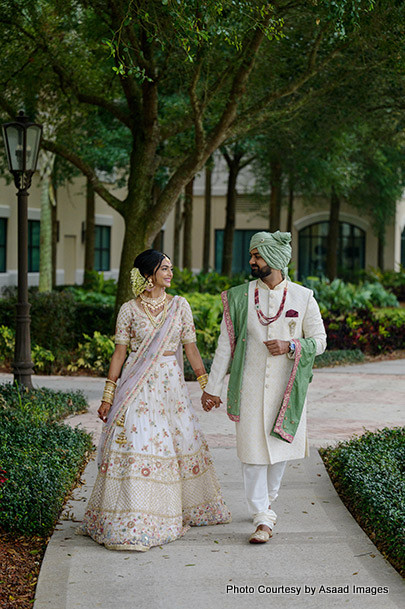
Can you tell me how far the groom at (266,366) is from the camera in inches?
199

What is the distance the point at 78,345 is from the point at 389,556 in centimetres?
904

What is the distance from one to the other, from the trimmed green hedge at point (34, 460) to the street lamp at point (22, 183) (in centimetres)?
62

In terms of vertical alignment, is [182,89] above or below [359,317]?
above

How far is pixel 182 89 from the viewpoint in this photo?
528 inches

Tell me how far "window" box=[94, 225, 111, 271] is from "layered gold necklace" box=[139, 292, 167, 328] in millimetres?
24756

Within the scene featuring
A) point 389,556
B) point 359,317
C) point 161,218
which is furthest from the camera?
point 359,317

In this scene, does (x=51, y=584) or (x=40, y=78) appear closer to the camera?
(x=51, y=584)

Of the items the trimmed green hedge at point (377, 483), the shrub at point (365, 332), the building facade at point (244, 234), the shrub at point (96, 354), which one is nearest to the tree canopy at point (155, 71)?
the shrub at point (96, 354)

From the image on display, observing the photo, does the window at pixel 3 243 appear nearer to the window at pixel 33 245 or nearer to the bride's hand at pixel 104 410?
the window at pixel 33 245

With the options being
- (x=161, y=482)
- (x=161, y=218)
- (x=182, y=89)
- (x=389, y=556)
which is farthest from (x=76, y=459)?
(x=182, y=89)

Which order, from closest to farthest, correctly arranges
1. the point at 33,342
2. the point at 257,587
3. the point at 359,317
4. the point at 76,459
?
the point at 257,587 → the point at 76,459 → the point at 33,342 → the point at 359,317

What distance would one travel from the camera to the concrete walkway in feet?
A: 13.7

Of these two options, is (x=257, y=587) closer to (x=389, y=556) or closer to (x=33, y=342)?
(x=389, y=556)

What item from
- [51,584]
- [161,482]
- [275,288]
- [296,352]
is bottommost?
[51,584]
